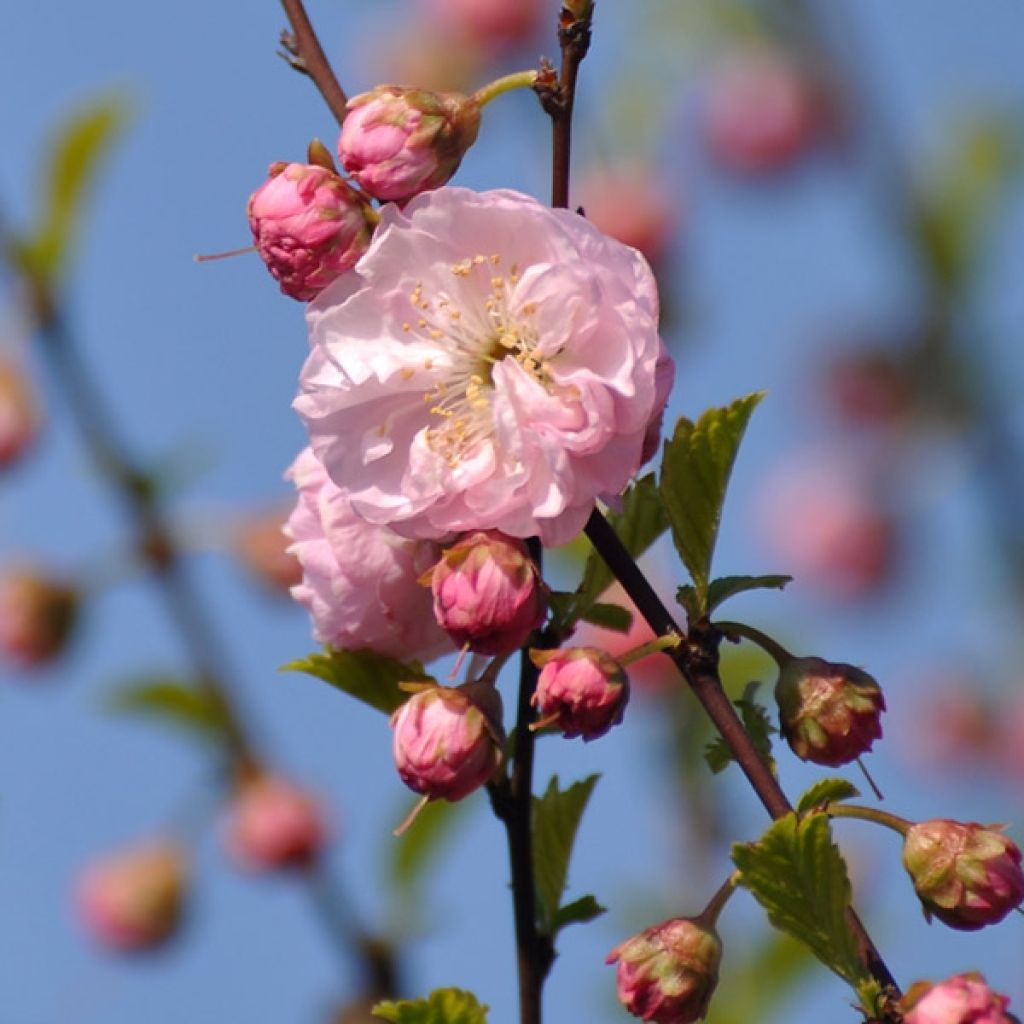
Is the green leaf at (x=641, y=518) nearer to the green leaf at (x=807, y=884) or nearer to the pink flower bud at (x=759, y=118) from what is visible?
the green leaf at (x=807, y=884)

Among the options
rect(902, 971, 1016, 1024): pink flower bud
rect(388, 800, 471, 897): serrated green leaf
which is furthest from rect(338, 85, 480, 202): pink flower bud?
rect(388, 800, 471, 897): serrated green leaf

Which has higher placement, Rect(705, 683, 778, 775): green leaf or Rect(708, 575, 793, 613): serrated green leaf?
Rect(708, 575, 793, 613): serrated green leaf

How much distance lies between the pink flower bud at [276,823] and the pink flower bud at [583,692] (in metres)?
1.52

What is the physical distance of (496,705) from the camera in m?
1.07

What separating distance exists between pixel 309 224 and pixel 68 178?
161 centimetres

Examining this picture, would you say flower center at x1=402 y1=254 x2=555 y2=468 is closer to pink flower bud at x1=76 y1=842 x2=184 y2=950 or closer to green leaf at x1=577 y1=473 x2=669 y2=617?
green leaf at x1=577 y1=473 x2=669 y2=617

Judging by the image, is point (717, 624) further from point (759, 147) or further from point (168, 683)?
point (759, 147)

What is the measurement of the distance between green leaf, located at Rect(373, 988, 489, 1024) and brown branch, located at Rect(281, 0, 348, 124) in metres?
0.56

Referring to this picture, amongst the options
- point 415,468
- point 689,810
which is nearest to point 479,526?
point 415,468

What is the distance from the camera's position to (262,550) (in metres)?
2.67

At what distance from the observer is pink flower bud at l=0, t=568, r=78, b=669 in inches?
112

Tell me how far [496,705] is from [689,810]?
2036 mm

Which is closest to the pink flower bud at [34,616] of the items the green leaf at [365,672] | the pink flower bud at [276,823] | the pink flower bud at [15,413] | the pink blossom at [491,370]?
the pink flower bud at [15,413]

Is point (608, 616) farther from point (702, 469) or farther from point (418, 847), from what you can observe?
point (418, 847)
